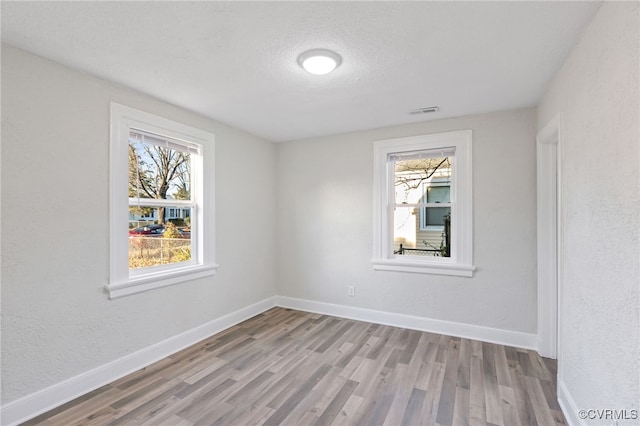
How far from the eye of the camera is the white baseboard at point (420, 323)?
10.1 ft

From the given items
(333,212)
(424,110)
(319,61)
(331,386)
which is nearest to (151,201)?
(319,61)

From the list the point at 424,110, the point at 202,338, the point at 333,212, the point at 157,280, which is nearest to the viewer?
the point at 157,280

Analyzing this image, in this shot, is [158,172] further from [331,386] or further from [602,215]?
[602,215]

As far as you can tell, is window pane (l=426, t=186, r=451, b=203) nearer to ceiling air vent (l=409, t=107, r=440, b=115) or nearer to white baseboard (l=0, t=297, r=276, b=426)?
ceiling air vent (l=409, t=107, r=440, b=115)

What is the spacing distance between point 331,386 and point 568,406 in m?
1.64

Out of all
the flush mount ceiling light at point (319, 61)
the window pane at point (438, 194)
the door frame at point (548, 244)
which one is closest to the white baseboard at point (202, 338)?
the door frame at point (548, 244)

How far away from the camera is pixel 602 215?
1.55 metres

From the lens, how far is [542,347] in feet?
9.45

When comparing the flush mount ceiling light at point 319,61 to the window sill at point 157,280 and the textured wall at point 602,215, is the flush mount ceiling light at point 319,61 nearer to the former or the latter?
the textured wall at point 602,215

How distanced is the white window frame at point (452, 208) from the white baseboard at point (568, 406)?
4.35ft

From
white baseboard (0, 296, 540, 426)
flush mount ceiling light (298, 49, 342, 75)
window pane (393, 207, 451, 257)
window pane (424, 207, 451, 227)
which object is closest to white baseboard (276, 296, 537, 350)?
white baseboard (0, 296, 540, 426)

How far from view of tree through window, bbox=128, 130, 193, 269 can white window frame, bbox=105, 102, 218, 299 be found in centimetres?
7

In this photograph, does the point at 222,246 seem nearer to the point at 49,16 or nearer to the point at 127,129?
the point at 127,129

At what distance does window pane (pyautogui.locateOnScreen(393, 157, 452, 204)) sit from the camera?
359cm
